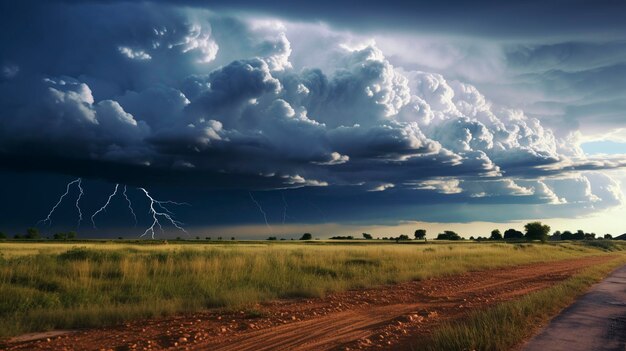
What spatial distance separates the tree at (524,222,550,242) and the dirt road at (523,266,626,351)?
390ft

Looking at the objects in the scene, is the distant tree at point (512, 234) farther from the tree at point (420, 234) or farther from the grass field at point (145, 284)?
the grass field at point (145, 284)

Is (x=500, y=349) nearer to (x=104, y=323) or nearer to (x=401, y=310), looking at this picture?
(x=401, y=310)

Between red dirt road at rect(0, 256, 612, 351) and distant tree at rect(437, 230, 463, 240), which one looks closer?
red dirt road at rect(0, 256, 612, 351)

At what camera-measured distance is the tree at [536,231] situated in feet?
406

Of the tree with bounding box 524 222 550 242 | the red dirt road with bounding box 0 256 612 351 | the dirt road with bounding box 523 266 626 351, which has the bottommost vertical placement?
the red dirt road with bounding box 0 256 612 351

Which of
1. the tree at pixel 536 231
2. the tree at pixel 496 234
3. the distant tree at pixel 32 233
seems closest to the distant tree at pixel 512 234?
the tree at pixel 496 234

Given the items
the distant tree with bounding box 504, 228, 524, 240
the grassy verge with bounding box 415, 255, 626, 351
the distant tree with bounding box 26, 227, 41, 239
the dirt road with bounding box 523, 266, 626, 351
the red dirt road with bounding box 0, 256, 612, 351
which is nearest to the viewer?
the grassy verge with bounding box 415, 255, 626, 351

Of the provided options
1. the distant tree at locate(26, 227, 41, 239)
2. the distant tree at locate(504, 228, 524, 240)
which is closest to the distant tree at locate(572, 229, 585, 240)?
the distant tree at locate(504, 228, 524, 240)

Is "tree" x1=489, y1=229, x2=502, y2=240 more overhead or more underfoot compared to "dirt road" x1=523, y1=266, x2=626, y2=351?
more overhead

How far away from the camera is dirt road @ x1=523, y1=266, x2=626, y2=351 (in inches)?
359

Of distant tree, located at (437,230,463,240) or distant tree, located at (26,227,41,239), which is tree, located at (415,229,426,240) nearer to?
distant tree, located at (437,230,463,240)

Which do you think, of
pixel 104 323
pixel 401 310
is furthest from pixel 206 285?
pixel 401 310

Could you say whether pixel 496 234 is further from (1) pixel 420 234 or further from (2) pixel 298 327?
(2) pixel 298 327

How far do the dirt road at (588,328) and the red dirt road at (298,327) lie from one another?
235 centimetres
